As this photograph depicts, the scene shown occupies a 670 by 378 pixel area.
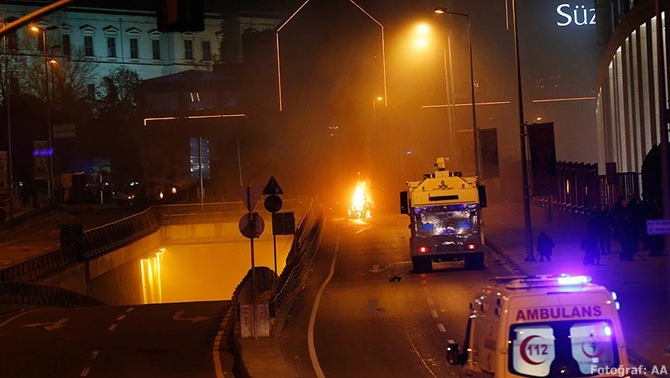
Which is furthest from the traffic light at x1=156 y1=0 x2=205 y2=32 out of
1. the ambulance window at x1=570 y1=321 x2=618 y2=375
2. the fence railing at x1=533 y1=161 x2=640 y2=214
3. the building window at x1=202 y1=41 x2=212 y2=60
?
the building window at x1=202 y1=41 x2=212 y2=60

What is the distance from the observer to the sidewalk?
1698cm

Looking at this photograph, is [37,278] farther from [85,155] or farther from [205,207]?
[85,155]

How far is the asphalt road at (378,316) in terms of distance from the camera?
17766 mm

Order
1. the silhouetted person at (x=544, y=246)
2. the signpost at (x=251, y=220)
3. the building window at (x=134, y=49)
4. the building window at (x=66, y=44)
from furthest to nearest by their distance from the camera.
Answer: the building window at (x=134, y=49)
the building window at (x=66, y=44)
the silhouetted person at (x=544, y=246)
the signpost at (x=251, y=220)

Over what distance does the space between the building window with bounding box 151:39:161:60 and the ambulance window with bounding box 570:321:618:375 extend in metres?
123

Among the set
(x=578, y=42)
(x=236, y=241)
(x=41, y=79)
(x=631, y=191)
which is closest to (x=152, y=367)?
(x=631, y=191)

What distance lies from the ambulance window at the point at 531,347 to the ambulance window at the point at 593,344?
0.22 meters

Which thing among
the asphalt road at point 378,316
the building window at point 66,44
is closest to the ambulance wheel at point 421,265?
the asphalt road at point 378,316

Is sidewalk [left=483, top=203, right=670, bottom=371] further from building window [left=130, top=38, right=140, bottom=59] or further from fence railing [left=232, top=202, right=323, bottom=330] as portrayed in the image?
building window [left=130, top=38, right=140, bottom=59]

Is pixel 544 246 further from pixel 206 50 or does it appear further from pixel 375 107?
pixel 206 50

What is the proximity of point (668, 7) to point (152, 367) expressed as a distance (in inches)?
1525

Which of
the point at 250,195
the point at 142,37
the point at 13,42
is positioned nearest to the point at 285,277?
the point at 250,195

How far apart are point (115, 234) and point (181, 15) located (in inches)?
1545

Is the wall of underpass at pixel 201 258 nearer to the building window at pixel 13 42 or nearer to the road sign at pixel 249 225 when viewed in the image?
the road sign at pixel 249 225
